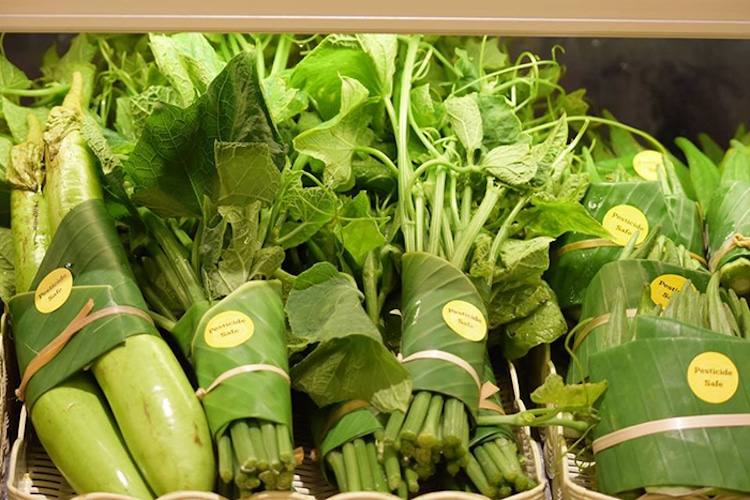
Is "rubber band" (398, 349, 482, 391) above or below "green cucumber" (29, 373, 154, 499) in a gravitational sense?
above

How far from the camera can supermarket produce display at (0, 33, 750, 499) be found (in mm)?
1002

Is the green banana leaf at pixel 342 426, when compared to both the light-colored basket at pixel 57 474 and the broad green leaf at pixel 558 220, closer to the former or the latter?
the light-colored basket at pixel 57 474

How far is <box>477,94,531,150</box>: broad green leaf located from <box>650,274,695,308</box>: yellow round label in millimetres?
296

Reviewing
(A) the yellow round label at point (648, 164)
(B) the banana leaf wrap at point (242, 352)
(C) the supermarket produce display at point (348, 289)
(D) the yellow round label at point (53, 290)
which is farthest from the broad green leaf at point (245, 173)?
(A) the yellow round label at point (648, 164)

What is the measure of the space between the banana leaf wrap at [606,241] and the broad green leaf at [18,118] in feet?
2.78

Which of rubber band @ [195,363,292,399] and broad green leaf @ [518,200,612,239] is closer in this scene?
rubber band @ [195,363,292,399]

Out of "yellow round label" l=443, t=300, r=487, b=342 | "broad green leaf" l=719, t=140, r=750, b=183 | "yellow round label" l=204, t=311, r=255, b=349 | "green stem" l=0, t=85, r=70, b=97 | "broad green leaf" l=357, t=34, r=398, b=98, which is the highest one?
"broad green leaf" l=357, t=34, r=398, b=98

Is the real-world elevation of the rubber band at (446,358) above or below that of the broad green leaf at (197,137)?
below

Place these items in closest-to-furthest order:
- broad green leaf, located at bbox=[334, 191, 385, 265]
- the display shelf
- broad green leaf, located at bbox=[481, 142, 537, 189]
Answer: the display shelf < broad green leaf, located at bbox=[334, 191, 385, 265] < broad green leaf, located at bbox=[481, 142, 537, 189]

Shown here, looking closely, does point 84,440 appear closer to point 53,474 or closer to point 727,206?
point 53,474

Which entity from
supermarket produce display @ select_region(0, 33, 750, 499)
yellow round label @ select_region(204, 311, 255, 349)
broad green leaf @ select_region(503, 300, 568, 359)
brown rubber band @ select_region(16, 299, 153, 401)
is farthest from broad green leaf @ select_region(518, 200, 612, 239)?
brown rubber band @ select_region(16, 299, 153, 401)

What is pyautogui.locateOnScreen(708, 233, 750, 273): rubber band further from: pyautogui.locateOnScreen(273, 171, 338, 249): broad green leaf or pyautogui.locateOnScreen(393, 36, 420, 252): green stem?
pyautogui.locateOnScreen(273, 171, 338, 249): broad green leaf

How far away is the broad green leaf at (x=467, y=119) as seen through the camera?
1.33 m

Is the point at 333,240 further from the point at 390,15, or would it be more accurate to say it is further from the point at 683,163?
the point at 683,163
